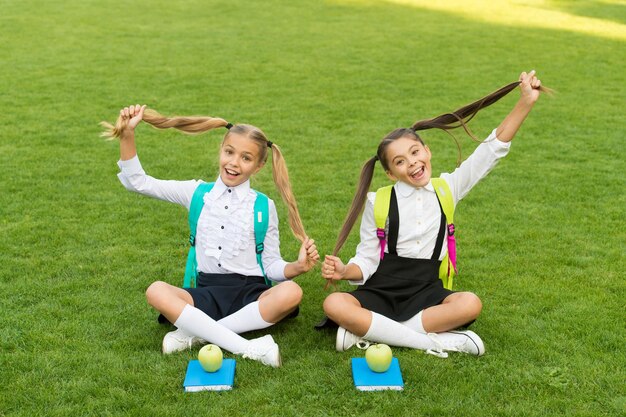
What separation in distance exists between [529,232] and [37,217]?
386 centimetres

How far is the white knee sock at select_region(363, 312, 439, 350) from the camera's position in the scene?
4301 millimetres

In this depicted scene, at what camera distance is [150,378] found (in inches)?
155

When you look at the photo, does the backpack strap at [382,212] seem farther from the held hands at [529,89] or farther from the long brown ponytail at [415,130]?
the held hands at [529,89]

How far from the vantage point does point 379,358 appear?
3867 mm

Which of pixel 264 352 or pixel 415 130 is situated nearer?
pixel 264 352

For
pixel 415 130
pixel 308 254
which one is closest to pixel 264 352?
pixel 308 254

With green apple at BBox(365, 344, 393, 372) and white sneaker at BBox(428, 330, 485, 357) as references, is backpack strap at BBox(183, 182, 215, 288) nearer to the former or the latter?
green apple at BBox(365, 344, 393, 372)

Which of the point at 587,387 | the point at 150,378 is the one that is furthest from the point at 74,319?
the point at 587,387

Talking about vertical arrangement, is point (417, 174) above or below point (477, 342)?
above

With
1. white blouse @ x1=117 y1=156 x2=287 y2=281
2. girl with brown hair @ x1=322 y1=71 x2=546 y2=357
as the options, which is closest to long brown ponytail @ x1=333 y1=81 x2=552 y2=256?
girl with brown hair @ x1=322 y1=71 x2=546 y2=357

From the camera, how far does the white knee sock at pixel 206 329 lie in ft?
13.9

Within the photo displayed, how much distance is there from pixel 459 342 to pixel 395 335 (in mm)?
337

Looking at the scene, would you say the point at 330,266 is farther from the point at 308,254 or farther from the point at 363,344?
the point at 363,344

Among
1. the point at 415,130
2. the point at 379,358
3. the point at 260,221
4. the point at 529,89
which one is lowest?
the point at 379,358
